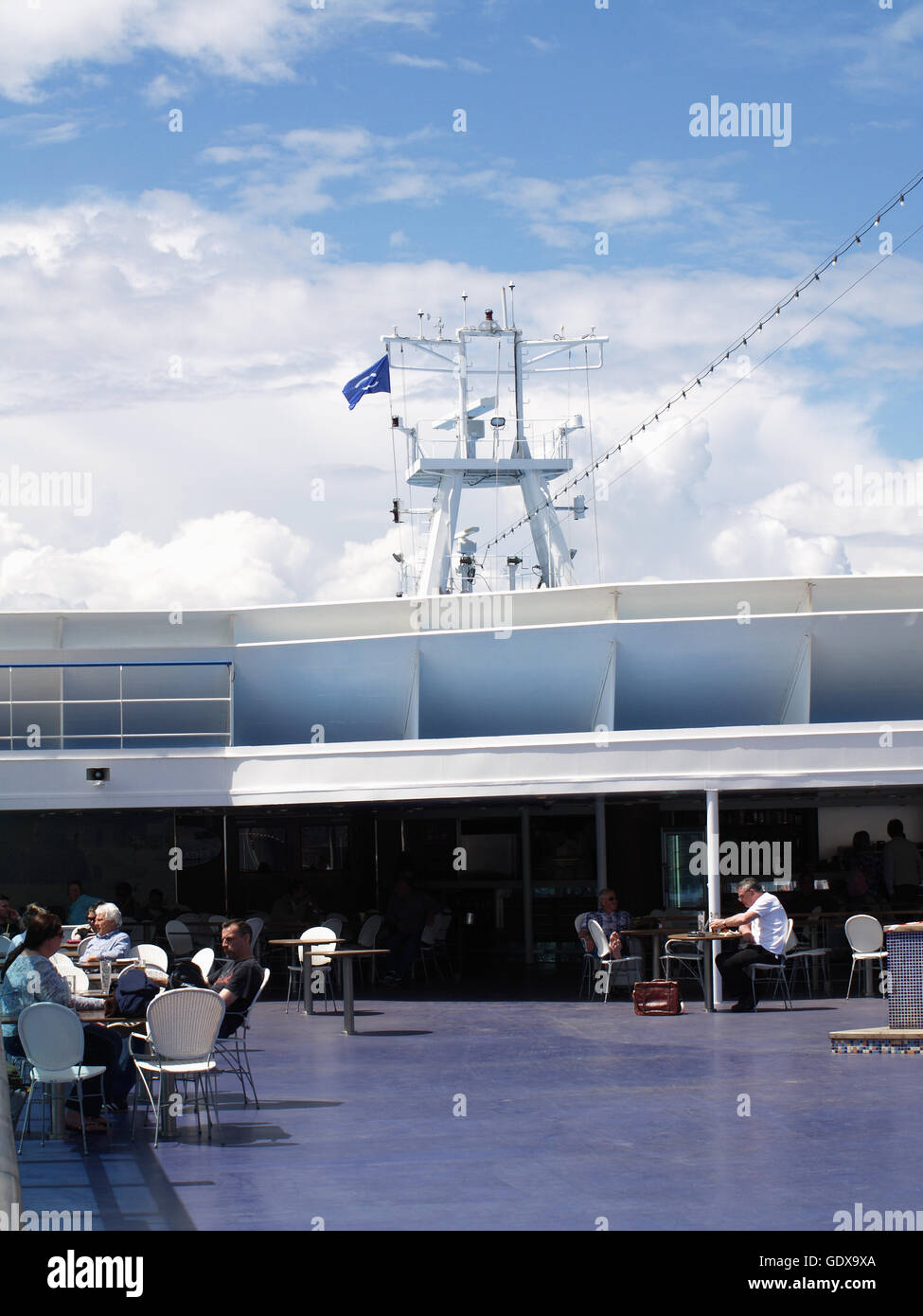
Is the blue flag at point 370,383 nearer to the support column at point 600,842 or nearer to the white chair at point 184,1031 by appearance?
the support column at point 600,842

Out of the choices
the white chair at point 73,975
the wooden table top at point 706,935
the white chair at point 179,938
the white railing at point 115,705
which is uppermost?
the white railing at point 115,705

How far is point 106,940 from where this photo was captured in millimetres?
12789

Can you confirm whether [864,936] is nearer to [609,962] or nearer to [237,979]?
[609,962]

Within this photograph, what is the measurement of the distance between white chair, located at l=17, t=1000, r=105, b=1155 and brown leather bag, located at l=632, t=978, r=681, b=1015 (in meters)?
6.87

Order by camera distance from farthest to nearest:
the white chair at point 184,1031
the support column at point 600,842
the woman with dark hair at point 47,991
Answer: the support column at point 600,842 < the woman with dark hair at point 47,991 < the white chair at point 184,1031

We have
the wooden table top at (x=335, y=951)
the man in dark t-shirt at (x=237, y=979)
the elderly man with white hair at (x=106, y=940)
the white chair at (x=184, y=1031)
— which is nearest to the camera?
the white chair at (x=184, y=1031)

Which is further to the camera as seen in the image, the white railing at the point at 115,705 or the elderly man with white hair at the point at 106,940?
the white railing at the point at 115,705

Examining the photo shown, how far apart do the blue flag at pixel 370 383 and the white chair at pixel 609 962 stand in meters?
11.1

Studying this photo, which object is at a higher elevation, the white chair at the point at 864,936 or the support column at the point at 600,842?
the support column at the point at 600,842

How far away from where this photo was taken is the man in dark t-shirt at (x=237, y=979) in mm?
9906

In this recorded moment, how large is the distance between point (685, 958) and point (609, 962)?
82cm

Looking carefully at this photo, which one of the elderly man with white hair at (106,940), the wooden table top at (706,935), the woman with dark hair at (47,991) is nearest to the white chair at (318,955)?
the elderly man with white hair at (106,940)
